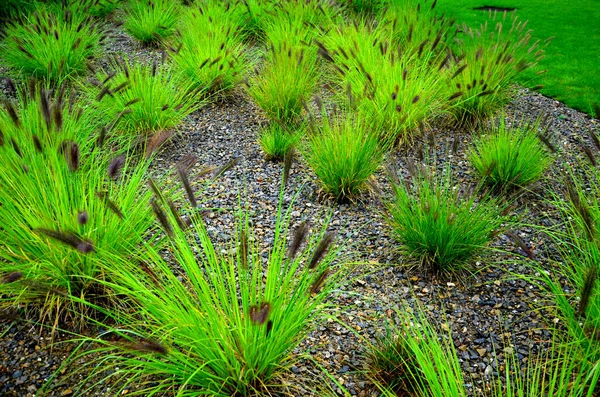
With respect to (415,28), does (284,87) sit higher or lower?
lower

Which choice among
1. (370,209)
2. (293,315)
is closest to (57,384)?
(293,315)

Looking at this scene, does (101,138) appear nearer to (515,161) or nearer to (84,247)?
(84,247)

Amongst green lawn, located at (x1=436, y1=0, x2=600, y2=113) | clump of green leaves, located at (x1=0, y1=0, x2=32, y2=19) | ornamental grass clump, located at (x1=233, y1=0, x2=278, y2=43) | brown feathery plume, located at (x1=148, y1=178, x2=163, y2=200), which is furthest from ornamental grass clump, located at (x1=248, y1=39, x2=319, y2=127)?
clump of green leaves, located at (x1=0, y1=0, x2=32, y2=19)

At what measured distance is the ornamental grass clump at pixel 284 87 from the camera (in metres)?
4.46

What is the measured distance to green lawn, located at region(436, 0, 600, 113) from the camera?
17.7 ft

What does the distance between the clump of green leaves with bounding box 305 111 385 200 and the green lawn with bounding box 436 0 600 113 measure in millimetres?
2903

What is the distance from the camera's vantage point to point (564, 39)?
7059mm

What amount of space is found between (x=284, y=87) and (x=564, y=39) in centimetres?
494

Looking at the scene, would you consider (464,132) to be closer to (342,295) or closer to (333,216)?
(333,216)

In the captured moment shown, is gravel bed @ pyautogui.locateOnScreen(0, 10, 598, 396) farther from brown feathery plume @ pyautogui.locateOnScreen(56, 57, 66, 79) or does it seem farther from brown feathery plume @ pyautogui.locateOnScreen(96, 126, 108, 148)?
brown feathery plume @ pyautogui.locateOnScreen(56, 57, 66, 79)

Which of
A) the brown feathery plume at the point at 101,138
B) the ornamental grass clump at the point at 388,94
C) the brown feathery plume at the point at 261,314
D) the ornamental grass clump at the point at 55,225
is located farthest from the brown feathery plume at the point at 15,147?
the ornamental grass clump at the point at 388,94

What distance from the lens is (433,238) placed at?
9.00 ft

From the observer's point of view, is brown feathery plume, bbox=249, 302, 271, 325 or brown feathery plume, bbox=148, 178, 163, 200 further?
brown feathery plume, bbox=148, 178, 163, 200

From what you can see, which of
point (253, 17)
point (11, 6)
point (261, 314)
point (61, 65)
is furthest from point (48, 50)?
point (261, 314)
